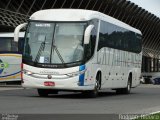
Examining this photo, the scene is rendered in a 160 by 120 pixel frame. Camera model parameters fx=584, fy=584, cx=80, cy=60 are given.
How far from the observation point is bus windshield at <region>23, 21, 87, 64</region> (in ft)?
72.6

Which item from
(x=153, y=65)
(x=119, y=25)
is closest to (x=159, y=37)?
(x=153, y=65)

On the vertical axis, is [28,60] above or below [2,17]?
below

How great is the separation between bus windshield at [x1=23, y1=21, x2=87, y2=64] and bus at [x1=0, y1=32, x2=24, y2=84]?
1435 cm

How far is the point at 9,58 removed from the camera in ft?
124

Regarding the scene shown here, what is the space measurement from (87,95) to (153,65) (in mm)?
92039


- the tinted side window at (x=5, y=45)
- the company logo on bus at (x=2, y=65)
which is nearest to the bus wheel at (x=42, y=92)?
the tinted side window at (x=5, y=45)

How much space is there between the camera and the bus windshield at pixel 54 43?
22.1m

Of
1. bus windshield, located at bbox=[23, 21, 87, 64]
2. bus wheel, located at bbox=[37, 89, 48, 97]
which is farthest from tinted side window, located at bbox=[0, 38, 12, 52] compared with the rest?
bus windshield, located at bbox=[23, 21, 87, 64]

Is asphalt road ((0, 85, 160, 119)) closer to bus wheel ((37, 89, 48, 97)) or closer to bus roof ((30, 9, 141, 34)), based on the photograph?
bus wheel ((37, 89, 48, 97))

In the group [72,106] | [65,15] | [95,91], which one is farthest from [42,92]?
[72,106]

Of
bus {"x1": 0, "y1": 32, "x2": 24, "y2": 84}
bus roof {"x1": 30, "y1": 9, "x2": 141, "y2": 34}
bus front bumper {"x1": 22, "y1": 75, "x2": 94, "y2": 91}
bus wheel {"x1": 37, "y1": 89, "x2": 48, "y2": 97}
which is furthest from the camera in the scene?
bus {"x1": 0, "y1": 32, "x2": 24, "y2": 84}

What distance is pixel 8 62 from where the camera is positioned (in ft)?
124

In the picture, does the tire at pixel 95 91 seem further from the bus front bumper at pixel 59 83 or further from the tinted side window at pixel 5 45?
the tinted side window at pixel 5 45

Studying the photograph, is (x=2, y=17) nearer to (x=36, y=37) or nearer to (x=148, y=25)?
(x=36, y=37)
